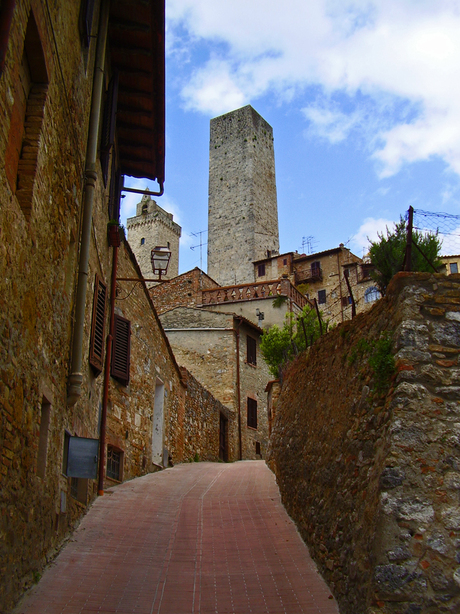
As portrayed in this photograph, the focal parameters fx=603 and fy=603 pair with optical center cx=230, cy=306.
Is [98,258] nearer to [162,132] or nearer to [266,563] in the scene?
[162,132]

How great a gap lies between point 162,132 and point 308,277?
27.6m

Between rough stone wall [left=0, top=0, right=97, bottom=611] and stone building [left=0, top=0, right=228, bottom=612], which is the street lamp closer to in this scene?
stone building [left=0, top=0, right=228, bottom=612]

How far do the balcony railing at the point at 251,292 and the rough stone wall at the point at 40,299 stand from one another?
1959cm

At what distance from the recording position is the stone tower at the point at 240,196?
1725 inches

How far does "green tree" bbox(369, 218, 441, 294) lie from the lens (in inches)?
386

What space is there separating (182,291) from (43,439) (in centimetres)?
2266

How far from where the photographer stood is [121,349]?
12.2 meters

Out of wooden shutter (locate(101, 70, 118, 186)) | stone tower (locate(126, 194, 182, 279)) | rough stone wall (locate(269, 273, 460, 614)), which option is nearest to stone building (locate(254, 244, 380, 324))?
wooden shutter (locate(101, 70, 118, 186))

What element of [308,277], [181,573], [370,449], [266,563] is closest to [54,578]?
[181,573]

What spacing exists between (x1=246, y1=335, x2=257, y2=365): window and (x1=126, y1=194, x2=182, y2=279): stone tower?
1696 inches

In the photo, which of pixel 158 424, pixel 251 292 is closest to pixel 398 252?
pixel 158 424

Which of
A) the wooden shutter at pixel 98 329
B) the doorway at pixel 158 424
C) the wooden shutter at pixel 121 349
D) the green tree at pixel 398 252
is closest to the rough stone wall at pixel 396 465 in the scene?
the green tree at pixel 398 252

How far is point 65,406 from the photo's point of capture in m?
7.45

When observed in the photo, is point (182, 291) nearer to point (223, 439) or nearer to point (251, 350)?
point (251, 350)
